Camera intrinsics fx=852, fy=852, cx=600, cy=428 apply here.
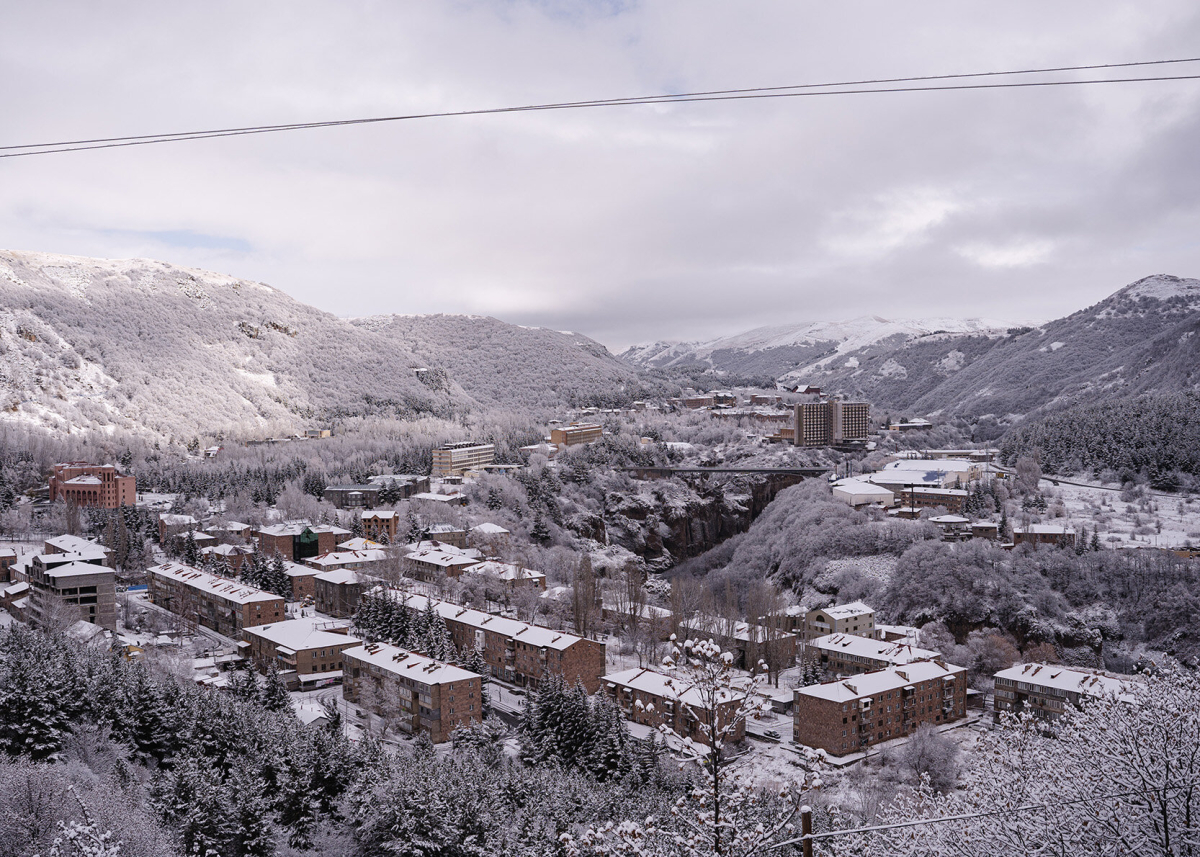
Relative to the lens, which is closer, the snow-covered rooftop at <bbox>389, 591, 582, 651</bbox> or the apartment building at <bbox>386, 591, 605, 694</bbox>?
the apartment building at <bbox>386, 591, 605, 694</bbox>

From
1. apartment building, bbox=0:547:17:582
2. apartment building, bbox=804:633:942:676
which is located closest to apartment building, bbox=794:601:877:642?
apartment building, bbox=804:633:942:676

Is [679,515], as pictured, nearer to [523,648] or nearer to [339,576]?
[339,576]

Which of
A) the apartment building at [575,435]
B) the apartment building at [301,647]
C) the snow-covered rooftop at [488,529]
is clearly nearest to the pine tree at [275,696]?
the apartment building at [301,647]

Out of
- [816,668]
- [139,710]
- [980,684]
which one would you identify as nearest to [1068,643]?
[980,684]

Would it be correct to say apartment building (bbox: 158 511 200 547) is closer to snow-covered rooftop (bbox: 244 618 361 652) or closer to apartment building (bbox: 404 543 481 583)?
apartment building (bbox: 404 543 481 583)

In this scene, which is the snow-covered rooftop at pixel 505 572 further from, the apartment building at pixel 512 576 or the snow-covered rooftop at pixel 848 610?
the snow-covered rooftop at pixel 848 610

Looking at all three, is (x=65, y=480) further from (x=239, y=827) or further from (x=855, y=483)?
(x=855, y=483)
